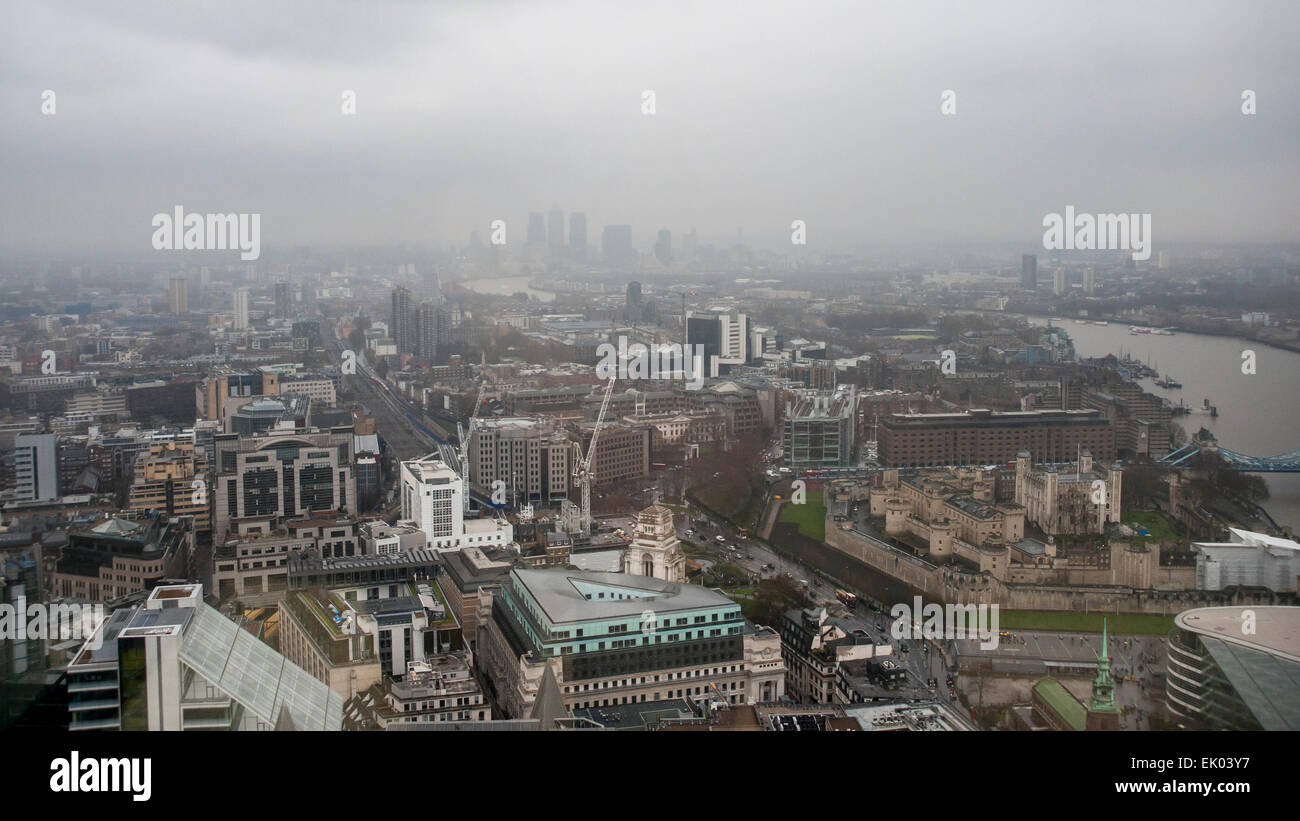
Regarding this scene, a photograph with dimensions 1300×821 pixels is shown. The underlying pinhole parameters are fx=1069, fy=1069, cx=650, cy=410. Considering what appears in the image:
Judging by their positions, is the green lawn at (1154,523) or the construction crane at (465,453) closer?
the green lawn at (1154,523)

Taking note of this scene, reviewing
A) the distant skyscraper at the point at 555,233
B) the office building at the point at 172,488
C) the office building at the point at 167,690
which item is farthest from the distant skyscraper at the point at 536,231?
the office building at the point at 167,690

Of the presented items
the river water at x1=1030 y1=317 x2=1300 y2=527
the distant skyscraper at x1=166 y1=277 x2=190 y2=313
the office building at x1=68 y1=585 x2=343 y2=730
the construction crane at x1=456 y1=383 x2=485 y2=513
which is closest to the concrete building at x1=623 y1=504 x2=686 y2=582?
the construction crane at x1=456 y1=383 x2=485 y2=513

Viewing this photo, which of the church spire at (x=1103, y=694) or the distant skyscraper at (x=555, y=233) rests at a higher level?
the distant skyscraper at (x=555, y=233)

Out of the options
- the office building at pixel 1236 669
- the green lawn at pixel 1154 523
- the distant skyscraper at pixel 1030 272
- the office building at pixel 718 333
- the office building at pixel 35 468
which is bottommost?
the green lawn at pixel 1154 523

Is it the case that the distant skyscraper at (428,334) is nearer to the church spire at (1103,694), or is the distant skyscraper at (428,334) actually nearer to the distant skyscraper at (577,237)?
the distant skyscraper at (577,237)

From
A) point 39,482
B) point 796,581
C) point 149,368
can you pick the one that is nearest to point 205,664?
point 796,581
